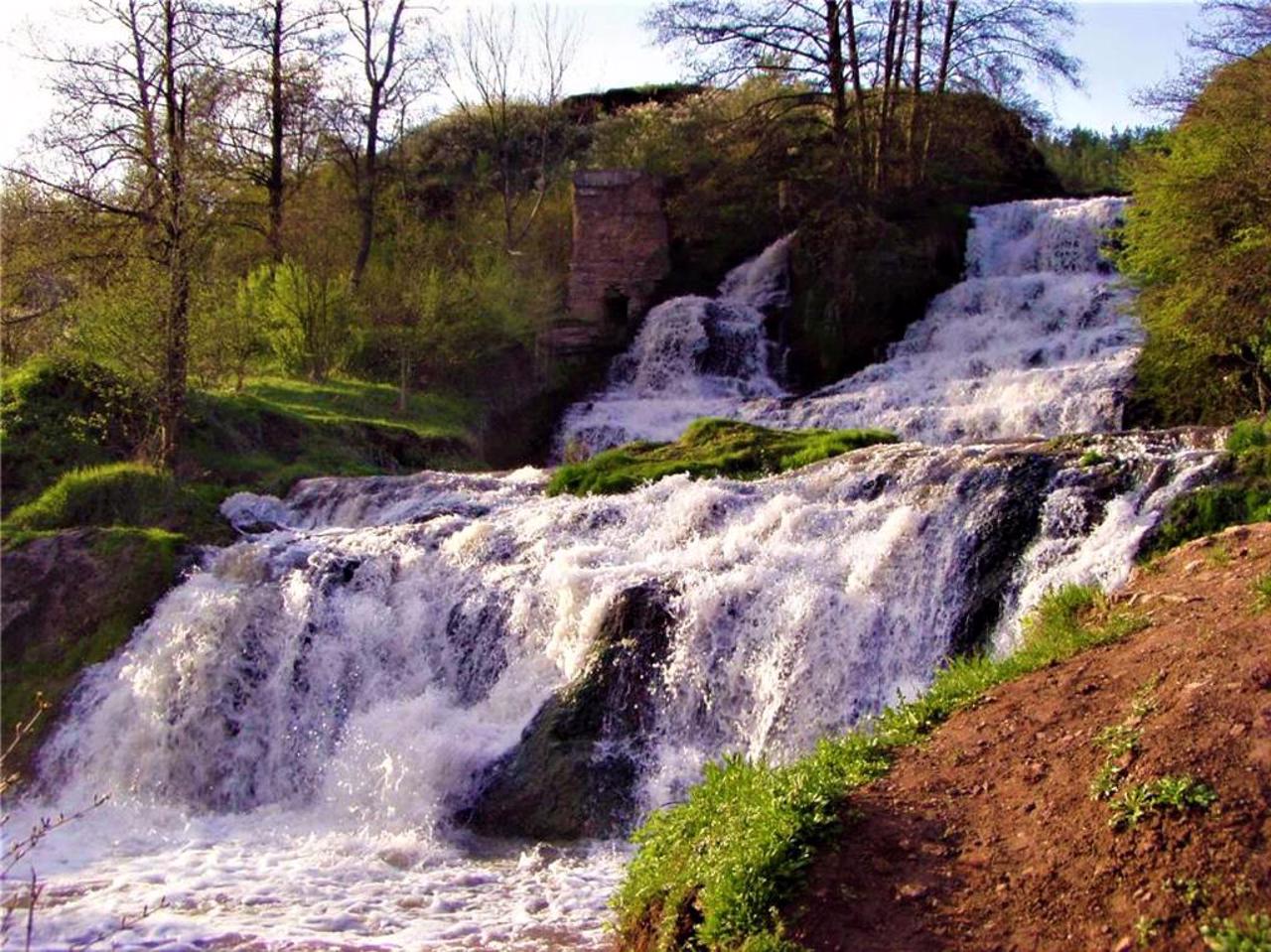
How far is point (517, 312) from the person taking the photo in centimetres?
2420

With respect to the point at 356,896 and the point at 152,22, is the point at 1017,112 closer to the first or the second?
the point at 152,22

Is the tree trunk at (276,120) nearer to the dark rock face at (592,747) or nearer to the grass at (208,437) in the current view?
the grass at (208,437)

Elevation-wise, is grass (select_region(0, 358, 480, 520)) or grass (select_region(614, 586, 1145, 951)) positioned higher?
grass (select_region(0, 358, 480, 520))

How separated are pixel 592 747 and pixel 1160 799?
494 centimetres

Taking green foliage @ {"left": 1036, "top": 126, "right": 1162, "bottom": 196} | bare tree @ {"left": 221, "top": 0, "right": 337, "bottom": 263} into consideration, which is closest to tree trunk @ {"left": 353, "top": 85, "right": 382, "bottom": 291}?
bare tree @ {"left": 221, "top": 0, "right": 337, "bottom": 263}

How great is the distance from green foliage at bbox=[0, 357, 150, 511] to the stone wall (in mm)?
11085

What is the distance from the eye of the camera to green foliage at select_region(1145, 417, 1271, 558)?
8500mm

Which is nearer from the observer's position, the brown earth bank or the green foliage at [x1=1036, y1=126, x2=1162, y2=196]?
the brown earth bank

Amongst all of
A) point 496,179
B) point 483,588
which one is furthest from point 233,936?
point 496,179

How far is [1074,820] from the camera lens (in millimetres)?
4914

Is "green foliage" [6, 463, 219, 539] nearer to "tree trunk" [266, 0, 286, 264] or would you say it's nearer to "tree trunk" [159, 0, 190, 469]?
"tree trunk" [159, 0, 190, 469]

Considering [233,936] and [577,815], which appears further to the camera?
[577,815]

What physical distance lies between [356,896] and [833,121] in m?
20.9

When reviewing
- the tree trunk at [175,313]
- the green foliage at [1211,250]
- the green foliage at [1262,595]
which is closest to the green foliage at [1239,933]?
the green foliage at [1262,595]
